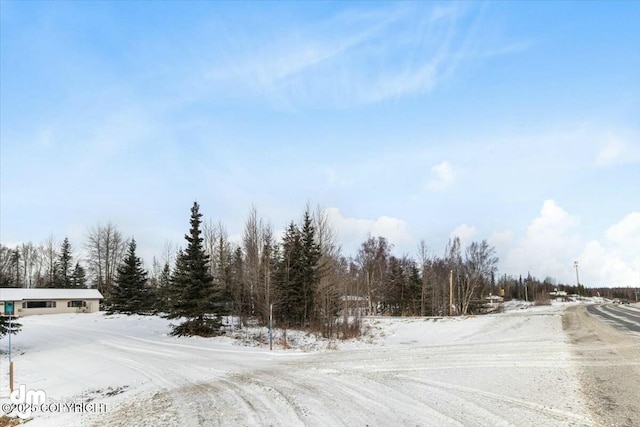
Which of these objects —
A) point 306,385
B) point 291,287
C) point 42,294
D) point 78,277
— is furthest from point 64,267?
point 306,385

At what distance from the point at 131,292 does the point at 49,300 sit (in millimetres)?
13149

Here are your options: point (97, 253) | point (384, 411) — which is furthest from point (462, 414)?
point (97, 253)

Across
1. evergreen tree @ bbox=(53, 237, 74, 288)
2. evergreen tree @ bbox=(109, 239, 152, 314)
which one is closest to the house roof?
evergreen tree @ bbox=(109, 239, 152, 314)

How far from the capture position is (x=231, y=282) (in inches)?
1467

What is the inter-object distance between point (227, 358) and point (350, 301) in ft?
58.3

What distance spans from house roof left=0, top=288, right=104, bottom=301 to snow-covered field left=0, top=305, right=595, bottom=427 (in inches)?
1508

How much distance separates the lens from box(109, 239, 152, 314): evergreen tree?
50.0 m

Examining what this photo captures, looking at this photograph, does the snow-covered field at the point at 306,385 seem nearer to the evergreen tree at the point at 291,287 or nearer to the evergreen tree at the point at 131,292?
the evergreen tree at the point at 291,287

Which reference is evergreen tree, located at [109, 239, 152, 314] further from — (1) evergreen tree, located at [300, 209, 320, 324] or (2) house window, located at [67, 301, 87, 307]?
(1) evergreen tree, located at [300, 209, 320, 324]

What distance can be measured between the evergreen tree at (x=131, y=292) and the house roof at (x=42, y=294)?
8232 mm

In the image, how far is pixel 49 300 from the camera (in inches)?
2146

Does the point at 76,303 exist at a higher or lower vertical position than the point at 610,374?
lower

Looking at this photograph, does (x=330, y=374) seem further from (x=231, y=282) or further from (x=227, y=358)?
(x=231, y=282)

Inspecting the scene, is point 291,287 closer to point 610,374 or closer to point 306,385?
point 306,385
